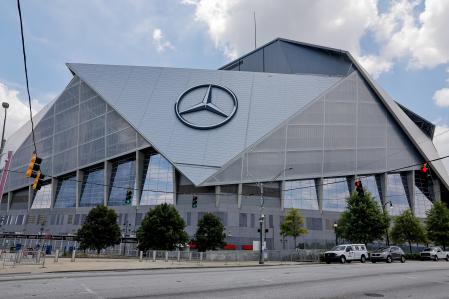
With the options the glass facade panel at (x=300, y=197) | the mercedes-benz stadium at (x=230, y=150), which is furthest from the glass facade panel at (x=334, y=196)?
the glass facade panel at (x=300, y=197)

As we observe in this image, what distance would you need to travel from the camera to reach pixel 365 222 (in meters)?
49.9

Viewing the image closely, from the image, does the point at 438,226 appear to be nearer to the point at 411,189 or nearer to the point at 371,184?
the point at 411,189

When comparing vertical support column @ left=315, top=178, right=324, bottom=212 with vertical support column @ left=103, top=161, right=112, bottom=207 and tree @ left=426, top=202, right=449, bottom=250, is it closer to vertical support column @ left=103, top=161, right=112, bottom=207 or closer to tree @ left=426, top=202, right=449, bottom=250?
tree @ left=426, top=202, right=449, bottom=250

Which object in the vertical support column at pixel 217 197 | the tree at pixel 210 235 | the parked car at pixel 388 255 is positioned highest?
the vertical support column at pixel 217 197

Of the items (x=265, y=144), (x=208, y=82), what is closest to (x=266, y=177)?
(x=265, y=144)

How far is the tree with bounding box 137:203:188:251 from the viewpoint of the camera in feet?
153

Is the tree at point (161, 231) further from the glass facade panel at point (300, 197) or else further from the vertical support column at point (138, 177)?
the glass facade panel at point (300, 197)

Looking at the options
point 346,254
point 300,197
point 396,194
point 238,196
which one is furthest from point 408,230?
point 238,196

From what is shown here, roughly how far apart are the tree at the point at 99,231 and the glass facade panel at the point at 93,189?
19709 mm

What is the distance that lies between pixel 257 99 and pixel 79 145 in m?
40.1

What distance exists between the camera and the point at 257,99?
6838 centimetres

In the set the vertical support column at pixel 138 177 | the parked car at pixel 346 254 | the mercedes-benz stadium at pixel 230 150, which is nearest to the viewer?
the parked car at pixel 346 254

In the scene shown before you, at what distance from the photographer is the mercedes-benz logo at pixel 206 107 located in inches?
2584

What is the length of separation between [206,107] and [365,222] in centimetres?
3515
